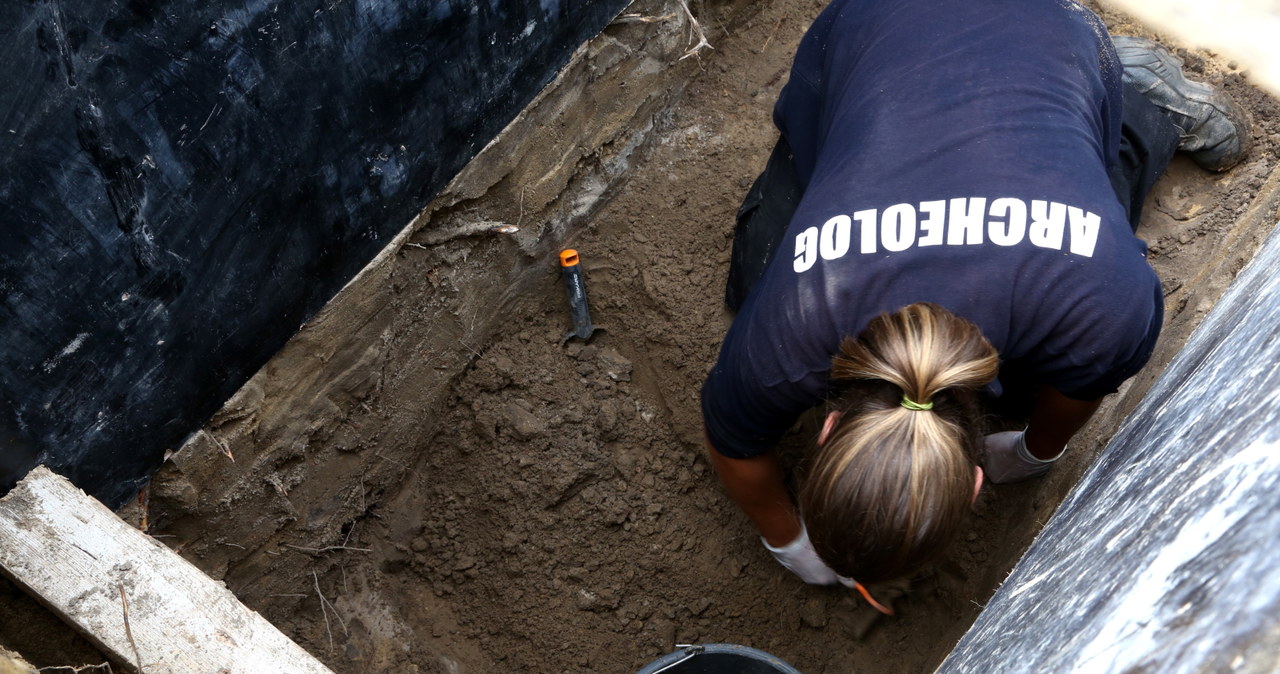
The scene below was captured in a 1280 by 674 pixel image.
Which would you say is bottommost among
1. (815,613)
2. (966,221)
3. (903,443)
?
(815,613)

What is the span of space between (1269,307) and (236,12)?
4.44 ft

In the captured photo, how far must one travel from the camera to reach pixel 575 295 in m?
2.12

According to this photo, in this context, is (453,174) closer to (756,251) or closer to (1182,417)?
(756,251)

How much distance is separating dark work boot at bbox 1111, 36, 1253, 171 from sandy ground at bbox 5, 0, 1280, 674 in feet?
0.19

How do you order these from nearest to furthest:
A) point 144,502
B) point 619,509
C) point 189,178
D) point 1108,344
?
point 1108,344 < point 189,178 < point 144,502 < point 619,509

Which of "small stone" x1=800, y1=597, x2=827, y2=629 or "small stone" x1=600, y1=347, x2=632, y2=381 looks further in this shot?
"small stone" x1=600, y1=347, x2=632, y2=381

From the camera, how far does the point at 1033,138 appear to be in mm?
1216

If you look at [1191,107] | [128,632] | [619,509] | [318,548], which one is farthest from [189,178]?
[1191,107]

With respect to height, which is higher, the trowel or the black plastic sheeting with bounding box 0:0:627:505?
the black plastic sheeting with bounding box 0:0:627:505

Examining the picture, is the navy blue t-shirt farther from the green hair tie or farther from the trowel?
the trowel

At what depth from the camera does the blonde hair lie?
43.1 inches

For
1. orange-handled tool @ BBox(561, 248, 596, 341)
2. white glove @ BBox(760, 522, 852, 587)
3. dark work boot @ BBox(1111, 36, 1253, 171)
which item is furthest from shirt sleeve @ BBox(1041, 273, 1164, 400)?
orange-handled tool @ BBox(561, 248, 596, 341)

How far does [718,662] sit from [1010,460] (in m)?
0.73

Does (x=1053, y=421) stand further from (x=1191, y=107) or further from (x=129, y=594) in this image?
(x=129, y=594)
